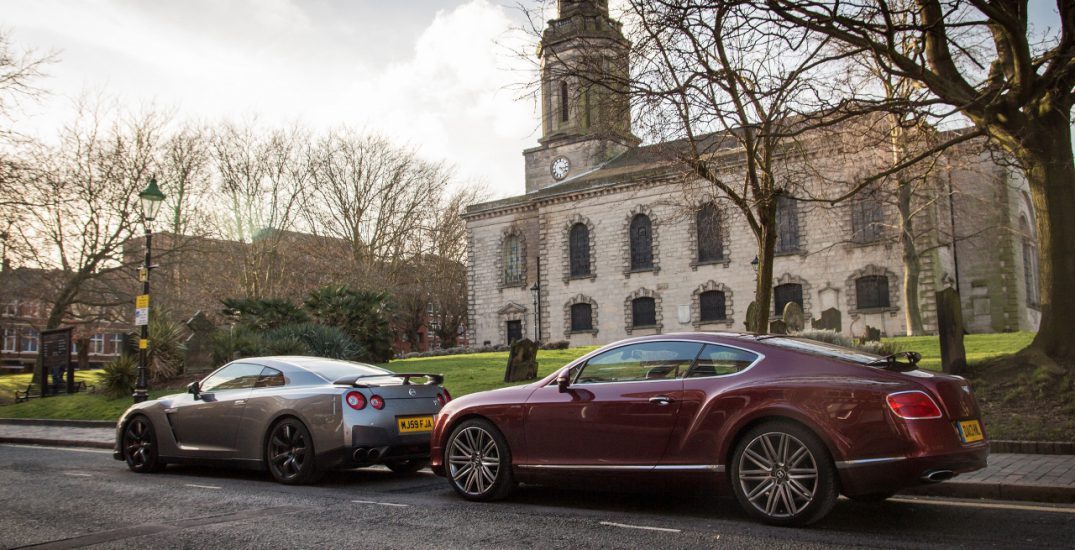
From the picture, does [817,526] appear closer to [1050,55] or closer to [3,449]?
[1050,55]

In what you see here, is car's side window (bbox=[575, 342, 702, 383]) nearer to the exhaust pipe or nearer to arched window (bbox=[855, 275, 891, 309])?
the exhaust pipe

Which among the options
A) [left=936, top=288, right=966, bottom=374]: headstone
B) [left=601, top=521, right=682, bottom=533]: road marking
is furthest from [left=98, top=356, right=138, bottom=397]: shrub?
[left=936, top=288, right=966, bottom=374]: headstone

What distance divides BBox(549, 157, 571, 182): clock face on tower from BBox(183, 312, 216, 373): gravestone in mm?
34177

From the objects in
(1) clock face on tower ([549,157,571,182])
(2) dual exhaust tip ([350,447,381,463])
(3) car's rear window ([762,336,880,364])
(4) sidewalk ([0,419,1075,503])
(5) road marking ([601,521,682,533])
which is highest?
(1) clock face on tower ([549,157,571,182])

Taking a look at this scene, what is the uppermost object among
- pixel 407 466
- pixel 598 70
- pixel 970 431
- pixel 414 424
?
pixel 598 70

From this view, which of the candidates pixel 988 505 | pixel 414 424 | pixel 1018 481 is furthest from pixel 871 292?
pixel 414 424

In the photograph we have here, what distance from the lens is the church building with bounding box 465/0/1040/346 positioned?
36.4 metres

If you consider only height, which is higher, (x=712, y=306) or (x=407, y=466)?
(x=712, y=306)

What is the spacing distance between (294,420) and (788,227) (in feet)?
115

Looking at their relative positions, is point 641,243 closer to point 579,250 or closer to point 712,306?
point 579,250

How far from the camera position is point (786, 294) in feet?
129

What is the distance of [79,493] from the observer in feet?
25.5

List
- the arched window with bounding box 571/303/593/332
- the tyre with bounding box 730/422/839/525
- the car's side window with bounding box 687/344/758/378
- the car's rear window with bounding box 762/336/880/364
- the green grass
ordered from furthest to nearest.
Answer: the arched window with bounding box 571/303/593/332 → the green grass → the car's side window with bounding box 687/344/758/378 → the car's rear window with bounding box 762/336/880/364 → the tyre with bounding box 730/422/839/525

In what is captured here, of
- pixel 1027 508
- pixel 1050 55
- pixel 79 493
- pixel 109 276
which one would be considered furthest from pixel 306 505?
pixel 109 276
